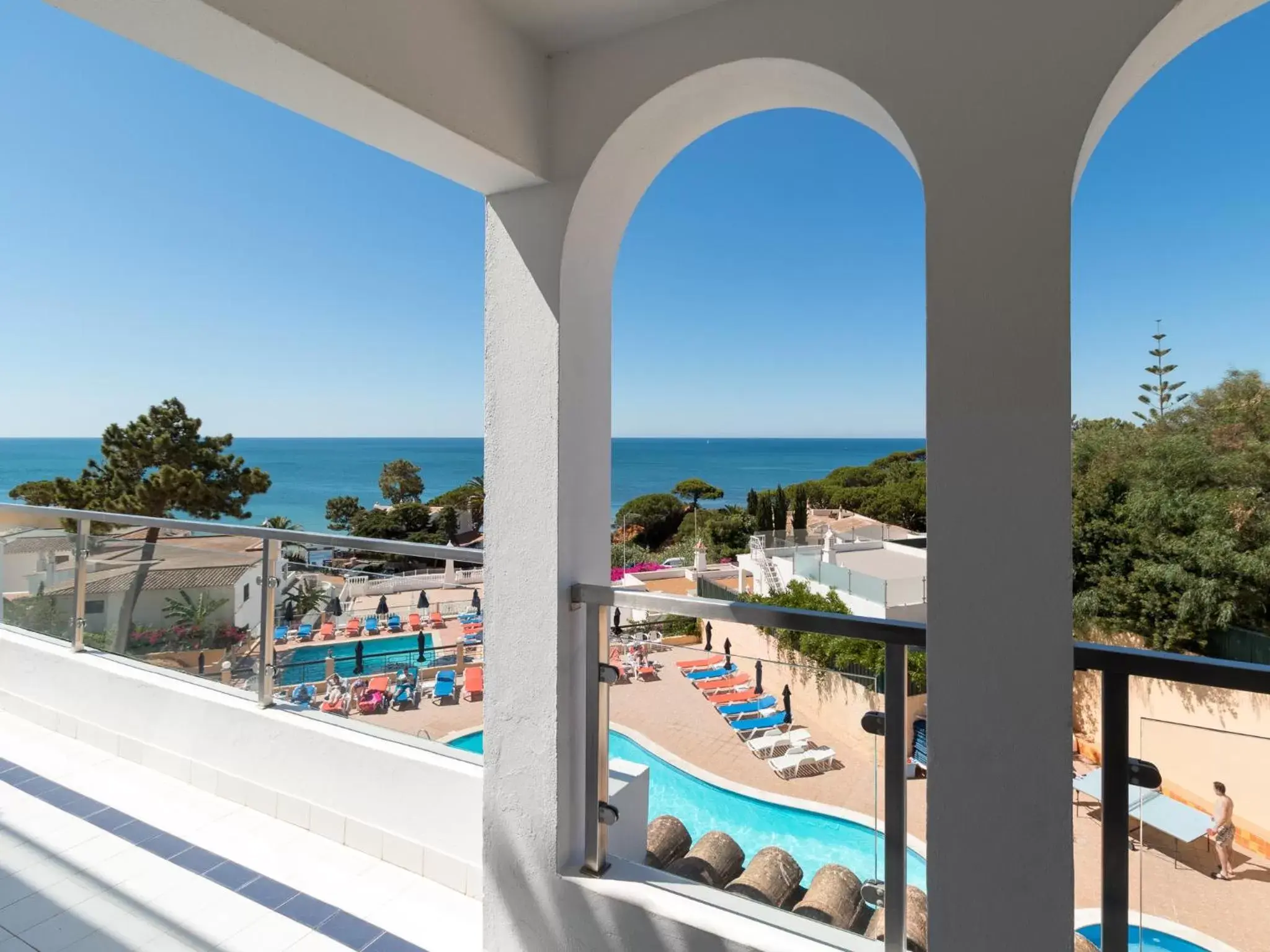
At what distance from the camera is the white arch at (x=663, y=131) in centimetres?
157

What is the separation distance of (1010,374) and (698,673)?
109cm

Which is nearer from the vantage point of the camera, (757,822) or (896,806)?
(896,806)

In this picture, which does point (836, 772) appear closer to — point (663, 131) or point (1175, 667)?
point (1175, 667)

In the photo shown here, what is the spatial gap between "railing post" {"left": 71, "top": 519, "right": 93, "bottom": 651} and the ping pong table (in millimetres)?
4349

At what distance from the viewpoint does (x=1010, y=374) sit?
1.25m

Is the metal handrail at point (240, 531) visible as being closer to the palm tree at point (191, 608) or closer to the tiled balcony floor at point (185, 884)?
the palm tree at point (191, 608)

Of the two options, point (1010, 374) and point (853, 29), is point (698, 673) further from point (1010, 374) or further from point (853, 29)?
point (853, 29)

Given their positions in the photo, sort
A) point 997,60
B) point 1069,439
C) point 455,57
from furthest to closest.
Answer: point 455,57 → point 997,60 → point 1069,439

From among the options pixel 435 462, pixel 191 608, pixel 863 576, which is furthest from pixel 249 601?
pixel 435 462

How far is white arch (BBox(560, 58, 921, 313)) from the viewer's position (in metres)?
1.57

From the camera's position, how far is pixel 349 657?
2.68 metres

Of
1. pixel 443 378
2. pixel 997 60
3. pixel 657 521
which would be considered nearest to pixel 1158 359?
pixel 657 521

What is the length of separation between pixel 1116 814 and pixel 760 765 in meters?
0.76

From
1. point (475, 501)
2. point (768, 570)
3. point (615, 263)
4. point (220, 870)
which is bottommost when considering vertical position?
point (220, 870)
